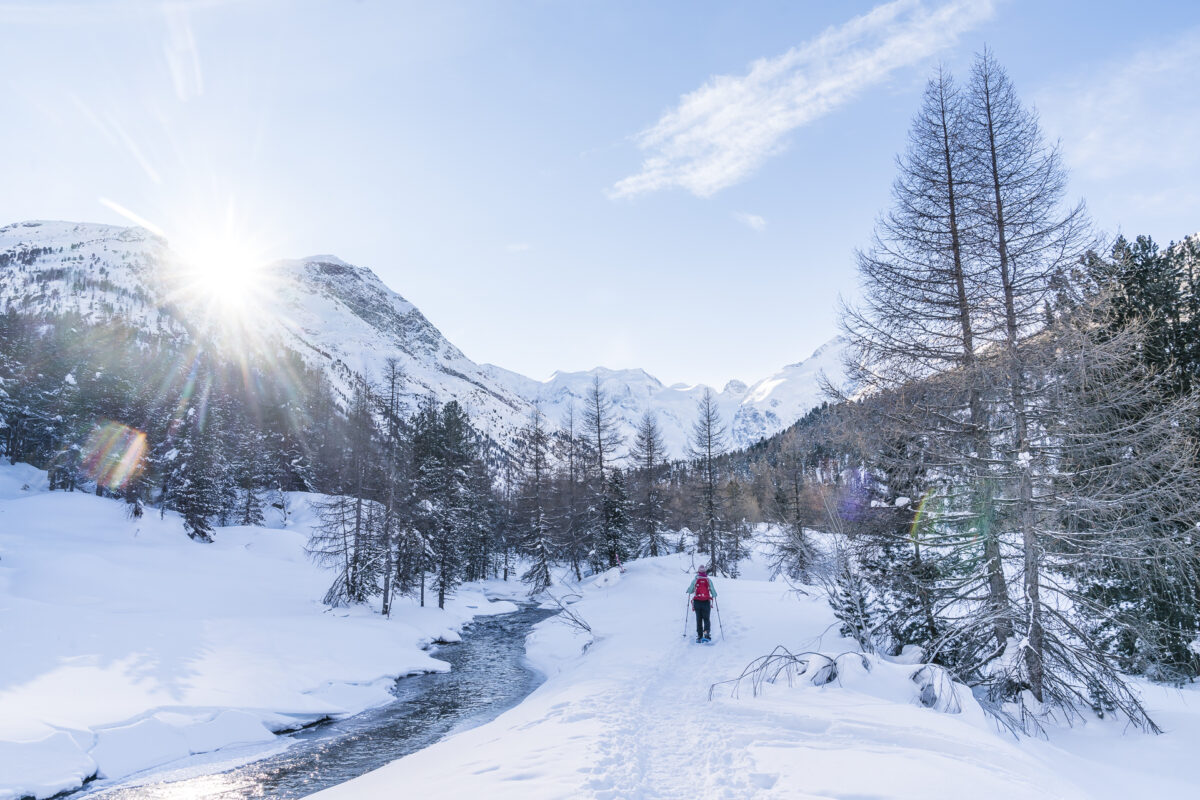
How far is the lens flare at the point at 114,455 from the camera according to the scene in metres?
43.7

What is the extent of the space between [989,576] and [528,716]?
8755mm

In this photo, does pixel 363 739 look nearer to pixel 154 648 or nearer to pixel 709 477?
pixel 154 648

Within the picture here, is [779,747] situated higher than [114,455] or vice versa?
[114,455]

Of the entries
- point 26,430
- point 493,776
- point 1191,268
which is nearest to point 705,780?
point 493,776

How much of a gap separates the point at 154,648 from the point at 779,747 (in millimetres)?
17728

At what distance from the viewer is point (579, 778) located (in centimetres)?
591

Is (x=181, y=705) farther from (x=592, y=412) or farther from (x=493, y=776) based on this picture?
(x=592, y=412)

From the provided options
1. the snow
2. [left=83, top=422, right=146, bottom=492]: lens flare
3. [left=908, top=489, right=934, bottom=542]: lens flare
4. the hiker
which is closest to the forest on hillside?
[left=908, top=489, right=934, bottom=542]: lens flare

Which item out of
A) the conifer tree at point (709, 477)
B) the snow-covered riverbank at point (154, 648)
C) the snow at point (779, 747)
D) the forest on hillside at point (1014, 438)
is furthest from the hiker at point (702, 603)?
the conifer tree at point (709, 477)

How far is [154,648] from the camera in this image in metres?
15.4

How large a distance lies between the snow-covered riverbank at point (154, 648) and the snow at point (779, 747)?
A: 5894 millimetres

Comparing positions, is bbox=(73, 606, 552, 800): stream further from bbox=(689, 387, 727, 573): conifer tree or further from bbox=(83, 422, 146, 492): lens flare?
bbox=(83, 422, 146, 492): lens flare

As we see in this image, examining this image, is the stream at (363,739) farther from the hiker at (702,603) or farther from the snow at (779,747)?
the hiker at (702,603)

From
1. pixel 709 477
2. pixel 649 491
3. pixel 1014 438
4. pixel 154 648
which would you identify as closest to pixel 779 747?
pixel 1014 438
